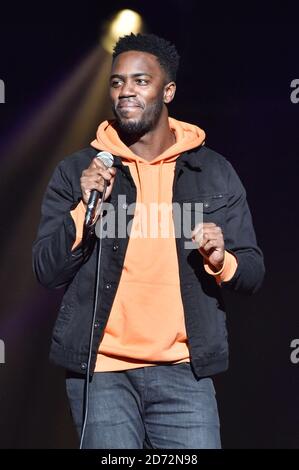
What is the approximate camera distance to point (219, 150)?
440 cm

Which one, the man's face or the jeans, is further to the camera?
the man's face

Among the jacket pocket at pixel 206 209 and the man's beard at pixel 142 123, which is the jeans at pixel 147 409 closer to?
the jacket pocket at pixel 206 209

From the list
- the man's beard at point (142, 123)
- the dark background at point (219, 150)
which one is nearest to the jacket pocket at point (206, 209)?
the man's beard at point (142, 123)

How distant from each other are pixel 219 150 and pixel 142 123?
5.83 ft

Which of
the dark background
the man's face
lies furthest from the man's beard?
the dark background

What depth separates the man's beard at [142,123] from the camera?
2650 mm

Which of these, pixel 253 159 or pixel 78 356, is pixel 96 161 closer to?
pixel 78 356

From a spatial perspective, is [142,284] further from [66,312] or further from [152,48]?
[152,48]

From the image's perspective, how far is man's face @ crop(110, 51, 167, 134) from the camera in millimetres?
2639

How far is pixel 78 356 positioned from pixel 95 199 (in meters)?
0.46

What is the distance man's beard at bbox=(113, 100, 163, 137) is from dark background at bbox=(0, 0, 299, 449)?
1691 millimetres

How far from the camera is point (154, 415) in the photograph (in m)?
2.49

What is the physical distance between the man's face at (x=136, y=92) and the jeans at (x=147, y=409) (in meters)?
0.76

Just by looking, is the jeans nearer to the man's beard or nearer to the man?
the man
